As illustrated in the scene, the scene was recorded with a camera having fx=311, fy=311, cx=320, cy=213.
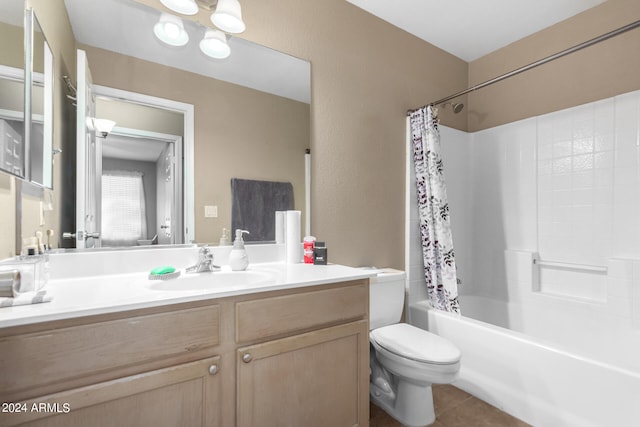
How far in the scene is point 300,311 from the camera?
1155 mm

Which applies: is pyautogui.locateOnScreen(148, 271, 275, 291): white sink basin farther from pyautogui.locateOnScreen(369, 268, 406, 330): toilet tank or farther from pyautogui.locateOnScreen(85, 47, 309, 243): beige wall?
pyautogui.locateOnScreen(369, 268, 406, 330): toilet tank

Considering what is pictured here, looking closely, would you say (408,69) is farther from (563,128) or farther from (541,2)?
(563,128)

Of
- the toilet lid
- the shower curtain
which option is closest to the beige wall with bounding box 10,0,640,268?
the shower curtain

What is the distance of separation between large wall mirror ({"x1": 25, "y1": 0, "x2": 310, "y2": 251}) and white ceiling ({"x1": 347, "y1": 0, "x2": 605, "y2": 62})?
889 millimetres

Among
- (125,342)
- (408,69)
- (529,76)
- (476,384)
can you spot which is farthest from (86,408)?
(529,76)

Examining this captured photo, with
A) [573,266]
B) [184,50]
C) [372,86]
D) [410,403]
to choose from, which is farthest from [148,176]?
[573,266]

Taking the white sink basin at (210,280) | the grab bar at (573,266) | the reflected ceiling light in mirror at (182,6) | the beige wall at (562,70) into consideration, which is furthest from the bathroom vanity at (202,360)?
the beige wall at (562,70)

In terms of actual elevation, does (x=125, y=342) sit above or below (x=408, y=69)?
below

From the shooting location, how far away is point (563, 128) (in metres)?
2.23

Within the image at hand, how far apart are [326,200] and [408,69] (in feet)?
4.20

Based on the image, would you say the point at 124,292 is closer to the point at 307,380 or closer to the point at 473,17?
the point at 307,380

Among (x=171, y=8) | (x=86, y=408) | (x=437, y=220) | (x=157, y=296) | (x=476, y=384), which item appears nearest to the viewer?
(x=86, y=408)

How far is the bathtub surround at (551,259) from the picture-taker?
1.50 m

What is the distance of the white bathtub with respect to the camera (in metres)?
1.32
